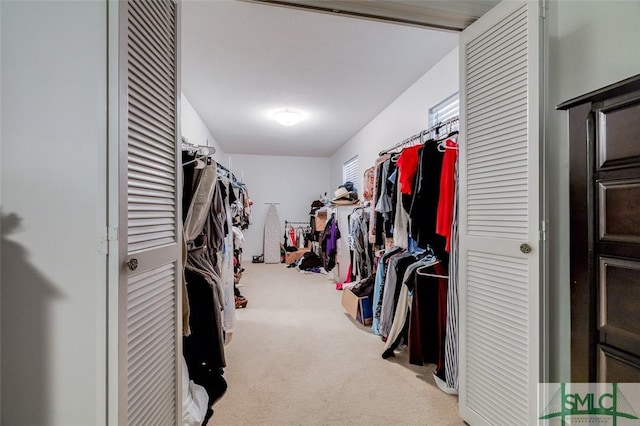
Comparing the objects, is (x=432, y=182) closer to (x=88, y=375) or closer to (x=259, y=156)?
(x=88, y=375)

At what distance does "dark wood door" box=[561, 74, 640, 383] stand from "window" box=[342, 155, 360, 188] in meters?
4.29

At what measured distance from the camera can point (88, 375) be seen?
Result: 0.98 metres

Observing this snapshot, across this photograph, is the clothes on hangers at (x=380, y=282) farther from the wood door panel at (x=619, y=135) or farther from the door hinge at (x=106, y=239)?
the door hinge at (x=106, y=239)

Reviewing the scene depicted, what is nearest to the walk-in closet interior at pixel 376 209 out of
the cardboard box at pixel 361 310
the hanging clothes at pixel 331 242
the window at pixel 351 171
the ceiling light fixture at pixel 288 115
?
the cardboard box at pixel 361 310

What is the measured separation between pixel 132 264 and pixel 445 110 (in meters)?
2.69

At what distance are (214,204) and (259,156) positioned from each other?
5448 mm

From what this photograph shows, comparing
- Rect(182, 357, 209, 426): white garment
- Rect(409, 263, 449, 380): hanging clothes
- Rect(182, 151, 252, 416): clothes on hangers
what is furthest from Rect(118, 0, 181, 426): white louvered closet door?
Rect(409, 263, 449, 380): hanging clothes

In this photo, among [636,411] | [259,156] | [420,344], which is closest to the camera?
[636,411]

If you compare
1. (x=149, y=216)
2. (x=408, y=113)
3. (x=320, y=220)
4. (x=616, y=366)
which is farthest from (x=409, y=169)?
(x=320, y=220)

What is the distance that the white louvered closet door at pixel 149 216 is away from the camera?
987mm

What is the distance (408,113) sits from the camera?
3287mm

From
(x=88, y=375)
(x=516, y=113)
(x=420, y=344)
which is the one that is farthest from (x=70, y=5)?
(x=420, y=344)

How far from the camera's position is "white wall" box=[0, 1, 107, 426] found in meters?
0.96

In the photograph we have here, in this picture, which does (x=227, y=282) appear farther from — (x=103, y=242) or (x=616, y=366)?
(x=616, y=366)
